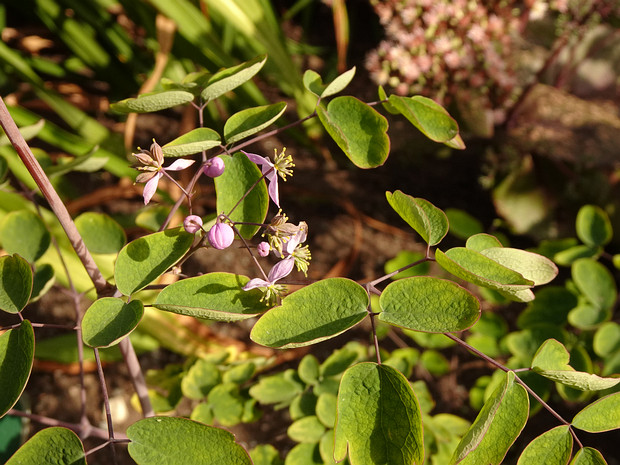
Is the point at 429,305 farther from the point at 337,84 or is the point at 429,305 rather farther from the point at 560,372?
the point at 337,84

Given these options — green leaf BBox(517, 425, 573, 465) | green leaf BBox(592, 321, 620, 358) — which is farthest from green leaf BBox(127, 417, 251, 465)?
green leaf BBox(592, 321, 620, 358)

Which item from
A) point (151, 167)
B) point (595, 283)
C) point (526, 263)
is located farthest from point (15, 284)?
point (595, 283)

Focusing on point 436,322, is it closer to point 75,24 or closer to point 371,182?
point 371,182

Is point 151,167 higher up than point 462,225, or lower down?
higher up

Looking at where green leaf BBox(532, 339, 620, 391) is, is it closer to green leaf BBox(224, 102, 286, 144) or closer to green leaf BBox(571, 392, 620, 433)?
green leaf BBox(571, 392, 620, 433)

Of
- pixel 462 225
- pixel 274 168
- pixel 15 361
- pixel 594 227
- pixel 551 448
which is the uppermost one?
pixel 274 168

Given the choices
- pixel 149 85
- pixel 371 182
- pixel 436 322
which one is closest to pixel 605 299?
pixel 436 322
